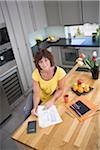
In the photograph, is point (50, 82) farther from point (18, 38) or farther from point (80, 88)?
point (18, 38)

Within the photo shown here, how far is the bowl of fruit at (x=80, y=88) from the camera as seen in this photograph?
1839 millimetres

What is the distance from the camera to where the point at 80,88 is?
185 centimetres

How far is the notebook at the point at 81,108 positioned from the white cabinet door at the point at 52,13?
2.46 metres

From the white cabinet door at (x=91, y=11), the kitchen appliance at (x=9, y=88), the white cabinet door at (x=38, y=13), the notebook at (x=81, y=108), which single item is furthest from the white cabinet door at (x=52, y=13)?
the notebook at (x=81, y=108)

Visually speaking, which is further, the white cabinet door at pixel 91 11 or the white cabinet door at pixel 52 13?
the white cabinet door at pixel 52 13

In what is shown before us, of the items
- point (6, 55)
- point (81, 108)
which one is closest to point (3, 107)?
point (6, 55)

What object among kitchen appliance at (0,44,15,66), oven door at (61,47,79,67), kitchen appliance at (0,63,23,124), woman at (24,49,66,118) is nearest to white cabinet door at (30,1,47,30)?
oven door at (61,47,79,67)

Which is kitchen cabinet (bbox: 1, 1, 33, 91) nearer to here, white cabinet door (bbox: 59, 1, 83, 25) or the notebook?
white cabinet door (bbox: 59, 1, 83, 25)

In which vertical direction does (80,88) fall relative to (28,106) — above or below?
above

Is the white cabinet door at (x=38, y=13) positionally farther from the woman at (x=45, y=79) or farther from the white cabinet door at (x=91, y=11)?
the woman at (x=45, y=79)

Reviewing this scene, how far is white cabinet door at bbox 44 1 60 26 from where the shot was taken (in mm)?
3585

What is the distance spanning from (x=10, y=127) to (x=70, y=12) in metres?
2.55

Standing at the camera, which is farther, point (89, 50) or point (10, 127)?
point (89, 50)

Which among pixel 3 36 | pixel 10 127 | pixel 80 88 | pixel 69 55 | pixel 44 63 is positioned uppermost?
pixel 3 36
